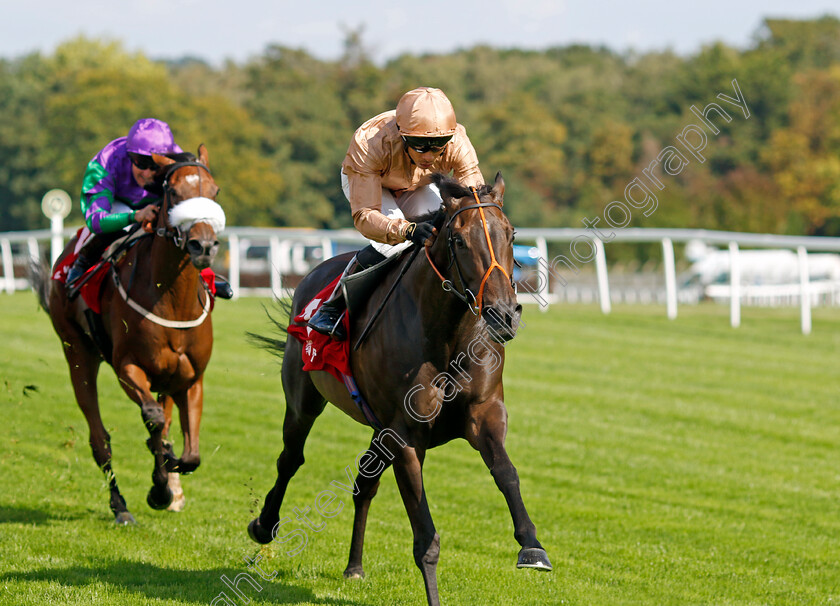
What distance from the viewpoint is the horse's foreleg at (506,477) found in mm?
4008

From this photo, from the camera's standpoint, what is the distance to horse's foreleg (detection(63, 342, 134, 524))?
646cm

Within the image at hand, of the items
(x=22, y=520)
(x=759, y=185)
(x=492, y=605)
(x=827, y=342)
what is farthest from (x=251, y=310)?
(x=759, y=185)

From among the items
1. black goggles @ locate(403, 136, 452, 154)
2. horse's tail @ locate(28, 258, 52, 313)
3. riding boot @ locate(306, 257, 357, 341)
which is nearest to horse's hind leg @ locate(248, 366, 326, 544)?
riding boot @ locate(306, 257, 357, 341)

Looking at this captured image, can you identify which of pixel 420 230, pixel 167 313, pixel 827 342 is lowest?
pixel 827 342

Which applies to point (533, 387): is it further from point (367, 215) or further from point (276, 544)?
point (367, 215)

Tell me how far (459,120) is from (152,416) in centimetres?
4745

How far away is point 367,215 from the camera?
4625 millimetres

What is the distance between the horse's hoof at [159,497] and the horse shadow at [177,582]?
0.71 m

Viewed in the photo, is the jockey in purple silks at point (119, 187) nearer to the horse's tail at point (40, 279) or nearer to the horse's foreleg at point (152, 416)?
the horse's foreleg at point (152, 416)

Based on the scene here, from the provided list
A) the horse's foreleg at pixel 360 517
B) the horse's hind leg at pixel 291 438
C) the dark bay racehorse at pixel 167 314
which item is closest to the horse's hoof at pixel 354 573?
the horse's foreleg at pixel 360 517

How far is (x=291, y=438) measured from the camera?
5.79 meters

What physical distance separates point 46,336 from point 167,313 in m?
7.84

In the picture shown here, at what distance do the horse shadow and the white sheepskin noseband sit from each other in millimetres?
1839

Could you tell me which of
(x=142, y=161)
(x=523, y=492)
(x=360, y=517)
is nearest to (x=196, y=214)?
(x=142, y=161)
